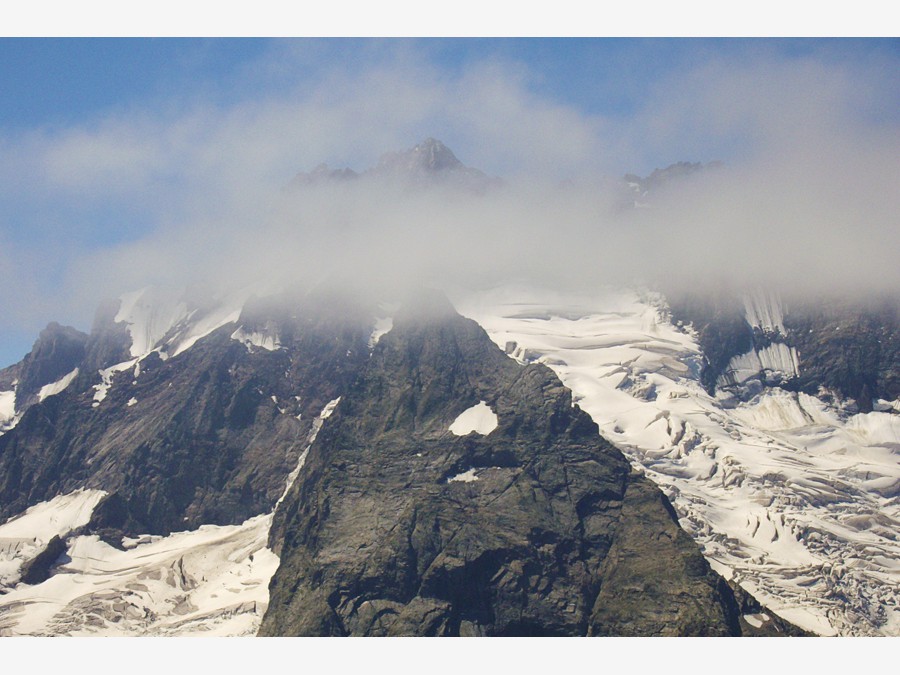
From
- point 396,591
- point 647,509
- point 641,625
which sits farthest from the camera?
point 647,509

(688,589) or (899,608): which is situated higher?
(688,589)

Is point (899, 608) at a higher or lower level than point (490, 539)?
lower

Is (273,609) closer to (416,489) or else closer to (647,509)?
(416,489)

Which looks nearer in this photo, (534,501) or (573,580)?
(573,580)

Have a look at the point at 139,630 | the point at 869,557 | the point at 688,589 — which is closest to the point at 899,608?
the point at 869,557

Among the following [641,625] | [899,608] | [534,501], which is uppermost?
[534,501]

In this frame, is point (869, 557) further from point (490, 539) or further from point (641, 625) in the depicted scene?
point (490, 539)

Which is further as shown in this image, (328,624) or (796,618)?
(796,618)

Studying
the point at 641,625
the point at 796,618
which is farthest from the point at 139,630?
the point at 796,618

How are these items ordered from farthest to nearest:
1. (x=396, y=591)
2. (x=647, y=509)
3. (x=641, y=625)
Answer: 1. (x=647, y=509)
2. (x=396, y=591)
3. (x=641, y=625)
